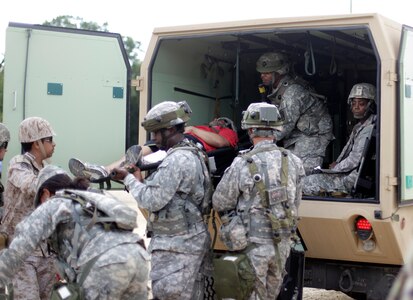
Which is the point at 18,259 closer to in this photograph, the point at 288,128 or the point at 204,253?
the point at 204,253

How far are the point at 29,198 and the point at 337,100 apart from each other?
10.6ft

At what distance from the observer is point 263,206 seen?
486 centimetres

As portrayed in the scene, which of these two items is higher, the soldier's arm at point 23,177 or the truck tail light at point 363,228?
the soldier's arm at point 23,177

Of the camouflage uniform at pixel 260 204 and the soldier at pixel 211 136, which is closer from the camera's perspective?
the camouflage uniform at pixel 260 204

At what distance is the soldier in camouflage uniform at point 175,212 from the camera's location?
15.4 ft

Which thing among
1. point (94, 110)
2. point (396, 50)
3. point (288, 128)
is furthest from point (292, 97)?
point (94, 110)

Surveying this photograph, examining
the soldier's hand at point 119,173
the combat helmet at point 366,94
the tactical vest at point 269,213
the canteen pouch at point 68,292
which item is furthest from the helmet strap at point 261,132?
the canteen pouch at point 68,292

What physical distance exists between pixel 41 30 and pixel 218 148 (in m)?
1.63

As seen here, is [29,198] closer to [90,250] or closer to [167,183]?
[167,183]

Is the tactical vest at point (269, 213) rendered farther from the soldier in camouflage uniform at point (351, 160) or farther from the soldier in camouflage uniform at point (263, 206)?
the soldier in camouflage uniform at point (351, 160)

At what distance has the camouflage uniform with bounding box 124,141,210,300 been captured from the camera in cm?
470

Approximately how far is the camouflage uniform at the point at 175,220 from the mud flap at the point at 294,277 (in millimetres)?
952

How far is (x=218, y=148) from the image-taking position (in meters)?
6.05

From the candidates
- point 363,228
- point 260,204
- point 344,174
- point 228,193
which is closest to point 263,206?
point 260,204
